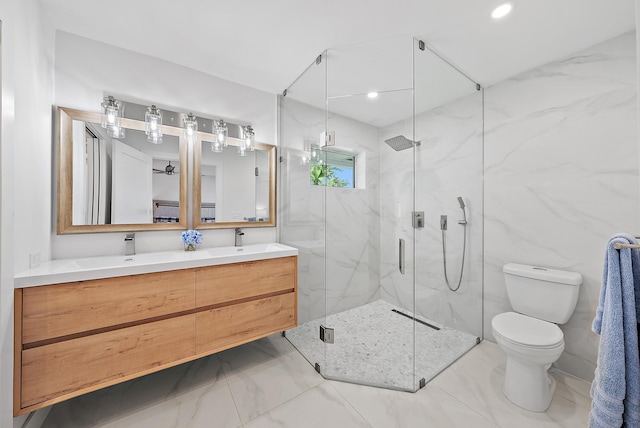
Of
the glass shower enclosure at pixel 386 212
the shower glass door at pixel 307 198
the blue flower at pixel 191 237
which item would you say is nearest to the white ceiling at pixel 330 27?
the glass shower enclosure at pixel 386 212

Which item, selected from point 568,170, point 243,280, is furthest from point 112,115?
point 568,170

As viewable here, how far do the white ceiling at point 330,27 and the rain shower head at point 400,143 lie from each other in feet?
2.15

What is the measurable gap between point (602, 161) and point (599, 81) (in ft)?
1.81

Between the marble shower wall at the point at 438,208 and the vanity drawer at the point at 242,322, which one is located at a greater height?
the marble shower wall at the point at 438,208

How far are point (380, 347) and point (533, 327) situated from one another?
3.45ft

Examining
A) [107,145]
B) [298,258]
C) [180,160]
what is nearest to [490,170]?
[298,258]

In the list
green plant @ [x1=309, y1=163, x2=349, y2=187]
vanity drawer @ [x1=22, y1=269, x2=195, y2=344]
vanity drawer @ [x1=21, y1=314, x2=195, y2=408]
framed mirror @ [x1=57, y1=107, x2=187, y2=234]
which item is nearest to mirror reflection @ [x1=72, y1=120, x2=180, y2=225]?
framed mirror @ [x1=57, y1=107, x2=187, y2=234]

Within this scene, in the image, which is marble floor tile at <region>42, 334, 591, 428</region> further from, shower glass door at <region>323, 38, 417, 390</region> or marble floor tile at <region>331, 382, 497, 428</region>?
shower glass door at <region>323, 38, 417, 390</region>

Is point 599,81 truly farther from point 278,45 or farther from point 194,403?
point 194,403

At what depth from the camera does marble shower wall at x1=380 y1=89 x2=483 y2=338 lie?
1895 mm

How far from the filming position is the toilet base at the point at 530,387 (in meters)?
1.48

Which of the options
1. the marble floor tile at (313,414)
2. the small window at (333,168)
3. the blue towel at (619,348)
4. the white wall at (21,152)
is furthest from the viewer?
the small window at (333,168)

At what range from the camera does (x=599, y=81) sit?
168cm

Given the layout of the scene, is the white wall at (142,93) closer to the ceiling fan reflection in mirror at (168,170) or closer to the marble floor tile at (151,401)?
the ceiling fan reflection in mirror at (168,170)
